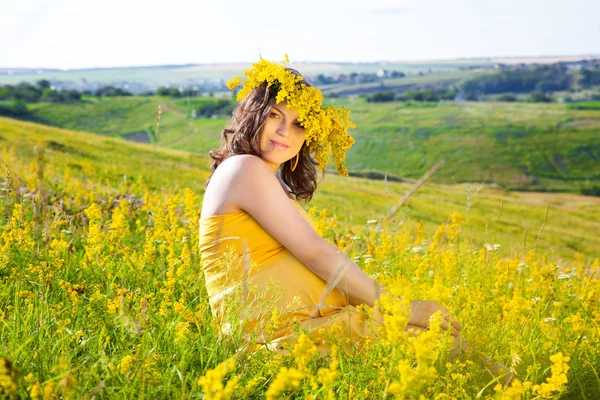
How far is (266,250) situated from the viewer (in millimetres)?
3695

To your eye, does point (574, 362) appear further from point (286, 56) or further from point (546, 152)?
point (546, 152)

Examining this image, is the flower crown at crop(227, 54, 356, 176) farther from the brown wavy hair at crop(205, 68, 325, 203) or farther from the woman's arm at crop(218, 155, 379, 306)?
the woman's arm at crop(218, 155, 379, 306)

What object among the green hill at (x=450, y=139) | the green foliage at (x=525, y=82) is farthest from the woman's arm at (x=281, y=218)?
the green foliage at (x=525, y=82)

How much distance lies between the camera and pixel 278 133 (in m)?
3.99

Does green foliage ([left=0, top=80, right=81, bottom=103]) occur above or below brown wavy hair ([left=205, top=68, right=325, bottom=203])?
below

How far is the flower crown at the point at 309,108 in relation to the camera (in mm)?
3893

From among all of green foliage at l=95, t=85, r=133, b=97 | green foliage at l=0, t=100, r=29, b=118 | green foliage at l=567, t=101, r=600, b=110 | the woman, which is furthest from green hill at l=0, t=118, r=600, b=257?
green foliage at l=567, t=101, r=600, b=110

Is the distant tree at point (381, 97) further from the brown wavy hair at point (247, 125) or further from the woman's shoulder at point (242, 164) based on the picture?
the woman's shoulder at point (242, 164)

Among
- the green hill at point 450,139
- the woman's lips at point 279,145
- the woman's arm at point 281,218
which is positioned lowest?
the green hill at point 450,139

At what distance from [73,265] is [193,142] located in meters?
95.7

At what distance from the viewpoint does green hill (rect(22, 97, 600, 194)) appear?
93000 millimetres

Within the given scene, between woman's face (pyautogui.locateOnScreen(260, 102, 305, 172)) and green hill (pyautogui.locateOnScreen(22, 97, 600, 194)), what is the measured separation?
256 ft

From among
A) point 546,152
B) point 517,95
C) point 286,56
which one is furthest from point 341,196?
point 517,95

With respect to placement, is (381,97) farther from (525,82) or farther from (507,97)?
(525,82)
